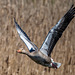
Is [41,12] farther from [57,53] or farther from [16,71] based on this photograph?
[16,71]

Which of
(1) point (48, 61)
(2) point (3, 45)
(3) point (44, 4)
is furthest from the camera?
(3) point (44, 4)

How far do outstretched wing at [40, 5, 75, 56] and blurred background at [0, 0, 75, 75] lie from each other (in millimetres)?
1517

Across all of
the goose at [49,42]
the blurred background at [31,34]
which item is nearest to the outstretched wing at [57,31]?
the goose at [49,42]

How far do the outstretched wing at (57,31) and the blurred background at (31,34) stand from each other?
1.52 m

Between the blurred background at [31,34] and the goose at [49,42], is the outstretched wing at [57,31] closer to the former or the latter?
the goose at [49,42]

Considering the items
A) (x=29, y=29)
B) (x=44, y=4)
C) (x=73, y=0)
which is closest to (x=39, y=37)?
(x=29, y=29)

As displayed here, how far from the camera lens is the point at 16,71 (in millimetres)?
7668

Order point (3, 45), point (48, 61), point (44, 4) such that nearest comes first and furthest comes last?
1. point (48, 61)
2. point (3, 45)
3. point (44, 4)

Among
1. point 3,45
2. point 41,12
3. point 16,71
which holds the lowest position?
point 16,71

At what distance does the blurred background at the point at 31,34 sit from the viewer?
765cm

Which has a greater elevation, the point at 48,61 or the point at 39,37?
the point at 48,61

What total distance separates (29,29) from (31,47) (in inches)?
60.4

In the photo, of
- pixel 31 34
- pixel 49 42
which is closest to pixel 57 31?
pixel 49 42

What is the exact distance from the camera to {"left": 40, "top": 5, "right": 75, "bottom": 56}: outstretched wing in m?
5.88
